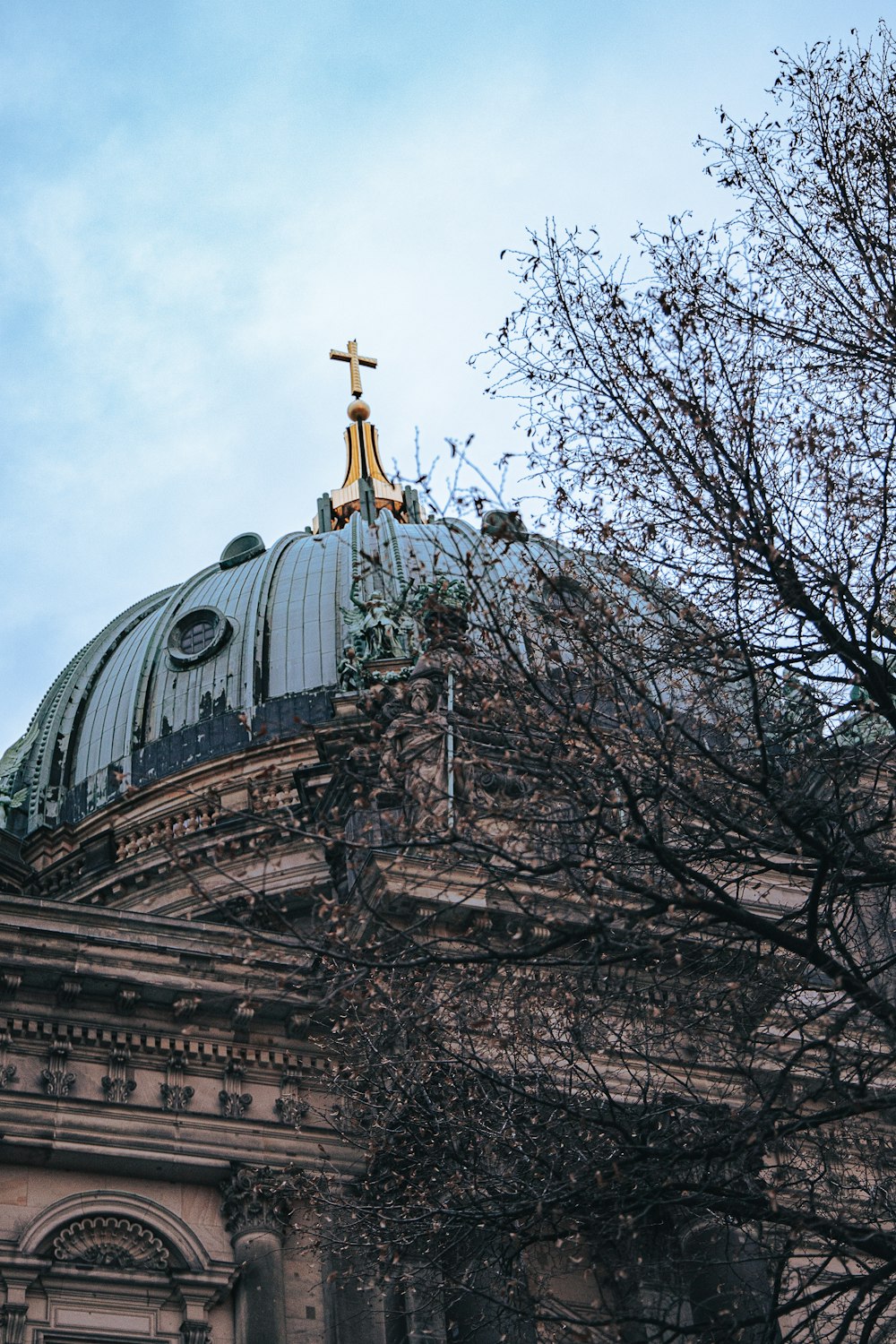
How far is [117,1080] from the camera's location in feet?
67.2

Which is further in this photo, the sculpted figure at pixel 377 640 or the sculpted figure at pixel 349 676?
the sculpted figure at pixel 377 640

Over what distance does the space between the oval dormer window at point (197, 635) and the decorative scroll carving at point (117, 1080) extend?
54.9 ft

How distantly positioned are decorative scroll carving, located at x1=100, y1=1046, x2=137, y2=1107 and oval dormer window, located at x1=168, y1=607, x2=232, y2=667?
54.9 ft

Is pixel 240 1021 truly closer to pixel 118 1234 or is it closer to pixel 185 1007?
pixel 185 1007

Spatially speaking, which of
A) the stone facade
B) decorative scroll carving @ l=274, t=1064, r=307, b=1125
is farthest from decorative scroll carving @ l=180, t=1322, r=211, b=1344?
decorative scroll carving @ l=274, t=1064, r=307, b=1125

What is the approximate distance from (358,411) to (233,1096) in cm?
2908

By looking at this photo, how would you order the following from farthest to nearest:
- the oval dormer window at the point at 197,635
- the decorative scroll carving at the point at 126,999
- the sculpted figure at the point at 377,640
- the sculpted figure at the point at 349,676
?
1. the oval dormer window at the point at 197,635
2. the sculpted figure at the point at 377,640
3. the sculpted figure at the point at 349,676
4. the decorative scroll carving at the point at 126,999

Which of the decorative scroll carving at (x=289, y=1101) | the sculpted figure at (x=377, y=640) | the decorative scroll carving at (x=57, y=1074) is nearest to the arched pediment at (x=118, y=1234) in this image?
the decorative scroll carving at (x=57, y=1074)

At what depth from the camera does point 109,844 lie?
33.5 metres

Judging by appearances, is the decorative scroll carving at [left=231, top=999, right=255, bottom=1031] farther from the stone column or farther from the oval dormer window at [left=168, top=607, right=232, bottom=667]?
the oval dormer window at [left=168, top=607, right=232, bottom=667]

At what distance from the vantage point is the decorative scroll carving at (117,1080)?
66.8 feet

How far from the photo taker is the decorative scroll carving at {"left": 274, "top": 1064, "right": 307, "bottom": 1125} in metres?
21.1

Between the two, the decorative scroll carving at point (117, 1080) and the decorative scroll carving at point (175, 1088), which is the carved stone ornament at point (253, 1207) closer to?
the decorative scroll carving at point (175, 1088)

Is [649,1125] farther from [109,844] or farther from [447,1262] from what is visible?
[109,844]
